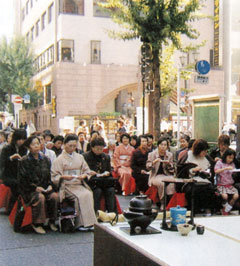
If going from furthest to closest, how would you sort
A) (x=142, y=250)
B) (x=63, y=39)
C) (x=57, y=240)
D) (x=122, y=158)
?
1. (x=63, y=39)
2. (x=122, y=158)
3. (x=57, y=240)
4. (x=142, y=250)

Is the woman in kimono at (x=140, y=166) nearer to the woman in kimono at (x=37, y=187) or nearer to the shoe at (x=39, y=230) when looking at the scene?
the woman in kimono at (x=37, y=187)

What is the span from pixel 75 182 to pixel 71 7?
90.7ft

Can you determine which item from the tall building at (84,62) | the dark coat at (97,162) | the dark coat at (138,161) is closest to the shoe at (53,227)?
the dark coat at (97,162)

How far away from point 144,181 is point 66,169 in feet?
10.8

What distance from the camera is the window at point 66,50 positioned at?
108 ft

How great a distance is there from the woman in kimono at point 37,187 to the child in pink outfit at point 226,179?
9.70ft

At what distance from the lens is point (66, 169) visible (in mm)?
7273

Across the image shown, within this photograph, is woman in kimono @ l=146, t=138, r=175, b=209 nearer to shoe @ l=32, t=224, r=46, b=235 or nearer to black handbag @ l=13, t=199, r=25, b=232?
shoe @ l=32, t=224, r=46, b=235

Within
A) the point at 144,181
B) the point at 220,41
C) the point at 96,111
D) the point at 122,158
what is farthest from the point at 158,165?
the point at 220,41

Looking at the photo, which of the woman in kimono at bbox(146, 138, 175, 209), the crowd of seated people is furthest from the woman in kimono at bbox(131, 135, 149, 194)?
the woman in kimono at bbox(146, 138, 175, 209)

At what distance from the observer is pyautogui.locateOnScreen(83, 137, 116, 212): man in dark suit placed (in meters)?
7.60

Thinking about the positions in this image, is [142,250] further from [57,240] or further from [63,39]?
[63,39]

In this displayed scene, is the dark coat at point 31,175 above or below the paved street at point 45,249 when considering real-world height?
above

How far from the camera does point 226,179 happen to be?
8117mm
